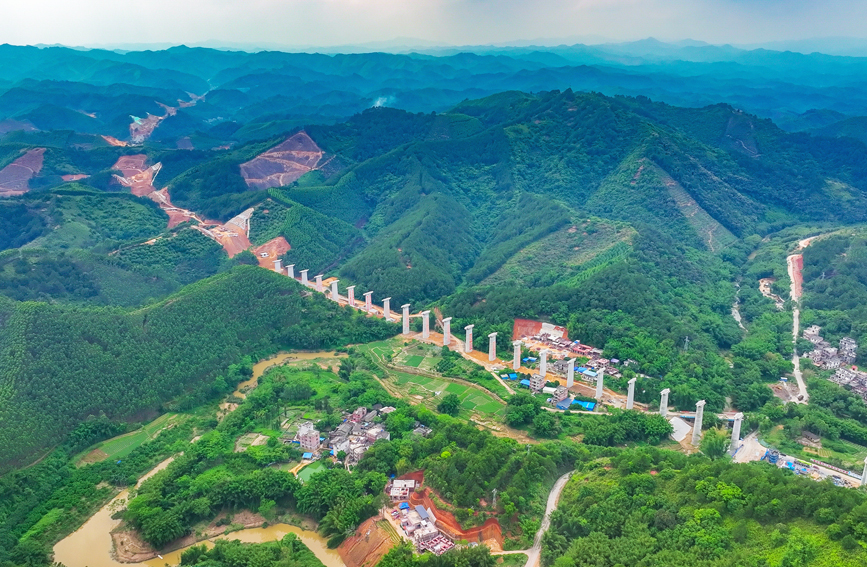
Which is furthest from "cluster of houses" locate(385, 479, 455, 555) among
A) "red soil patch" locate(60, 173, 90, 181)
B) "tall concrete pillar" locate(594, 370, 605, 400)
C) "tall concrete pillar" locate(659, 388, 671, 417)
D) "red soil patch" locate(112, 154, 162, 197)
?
"red soil patch" locate(60, 173, 90, 181)

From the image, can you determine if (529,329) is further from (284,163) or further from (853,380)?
(284,163)

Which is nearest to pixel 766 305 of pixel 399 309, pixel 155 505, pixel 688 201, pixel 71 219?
pixel 688 201

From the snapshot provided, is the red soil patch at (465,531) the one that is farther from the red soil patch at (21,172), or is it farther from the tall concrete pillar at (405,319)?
the red soil patch at (21,172)

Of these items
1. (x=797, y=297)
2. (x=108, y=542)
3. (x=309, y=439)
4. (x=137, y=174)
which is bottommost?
(x=108, y=542)

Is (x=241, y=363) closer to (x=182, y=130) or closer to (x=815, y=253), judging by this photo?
(x=815, y=253)

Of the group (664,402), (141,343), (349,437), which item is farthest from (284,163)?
(664,402)

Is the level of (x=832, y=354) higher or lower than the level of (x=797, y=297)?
lower
